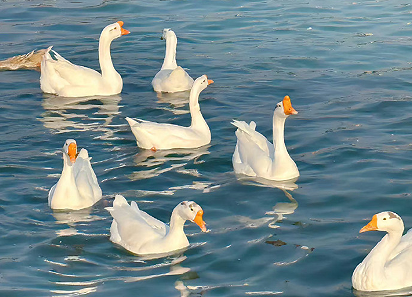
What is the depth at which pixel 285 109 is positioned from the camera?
12.0 m

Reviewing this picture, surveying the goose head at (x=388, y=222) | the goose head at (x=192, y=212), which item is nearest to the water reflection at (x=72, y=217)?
the goose head at (x=192, y=212)

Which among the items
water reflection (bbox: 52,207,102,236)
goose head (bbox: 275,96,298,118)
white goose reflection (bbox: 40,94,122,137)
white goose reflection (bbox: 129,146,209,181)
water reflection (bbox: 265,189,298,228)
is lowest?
water reflection (bbox: 265,189,298,228)

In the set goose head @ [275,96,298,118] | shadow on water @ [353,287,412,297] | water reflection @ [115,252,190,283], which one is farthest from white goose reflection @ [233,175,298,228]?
shadow on water @ [353,287,412,297]

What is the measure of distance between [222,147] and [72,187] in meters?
3.68

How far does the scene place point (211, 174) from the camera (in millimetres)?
12570

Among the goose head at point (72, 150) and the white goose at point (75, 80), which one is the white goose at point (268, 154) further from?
the white goose at point (75, 80)

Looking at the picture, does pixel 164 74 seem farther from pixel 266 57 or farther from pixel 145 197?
pixel 145 197

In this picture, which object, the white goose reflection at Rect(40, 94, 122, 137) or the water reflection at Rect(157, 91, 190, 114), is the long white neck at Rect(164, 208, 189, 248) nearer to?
the white goose reflection at Rect(40, 94, 122, 137)

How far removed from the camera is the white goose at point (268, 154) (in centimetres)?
1206

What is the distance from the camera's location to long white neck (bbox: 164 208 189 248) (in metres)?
9.62

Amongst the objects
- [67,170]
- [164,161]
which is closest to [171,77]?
[164,161]

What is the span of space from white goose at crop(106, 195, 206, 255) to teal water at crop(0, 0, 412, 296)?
0.53ft

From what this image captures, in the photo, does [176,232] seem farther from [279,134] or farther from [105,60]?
[105,60]

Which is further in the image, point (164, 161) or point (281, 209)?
point (164, 161)
